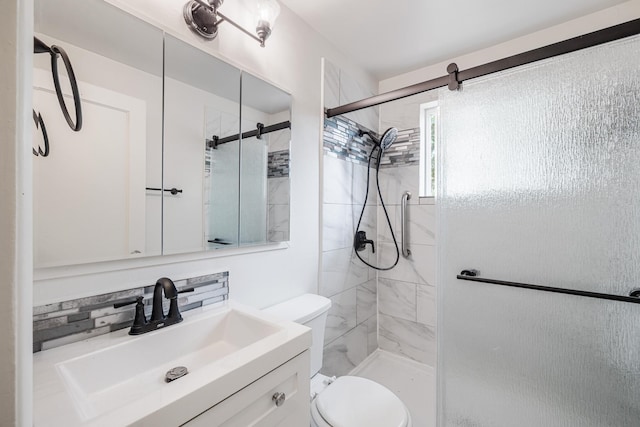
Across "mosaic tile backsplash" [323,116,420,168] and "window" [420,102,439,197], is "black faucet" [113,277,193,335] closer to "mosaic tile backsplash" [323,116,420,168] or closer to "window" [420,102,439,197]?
"mosaic tile backsplash" [323,116,420,168]

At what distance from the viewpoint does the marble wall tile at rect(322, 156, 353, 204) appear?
1810mm

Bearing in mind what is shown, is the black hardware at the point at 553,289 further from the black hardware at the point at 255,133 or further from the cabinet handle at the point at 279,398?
the black hardware at the point at 255,133

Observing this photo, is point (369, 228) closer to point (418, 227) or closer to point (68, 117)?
point (418, 227)

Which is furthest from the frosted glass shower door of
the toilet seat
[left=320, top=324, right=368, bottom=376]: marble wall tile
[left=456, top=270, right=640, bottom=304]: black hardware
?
[left=320, top=324, right=368, bottom=376]: marble wall tile

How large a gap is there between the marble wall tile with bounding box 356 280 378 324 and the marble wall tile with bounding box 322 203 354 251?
42 cm

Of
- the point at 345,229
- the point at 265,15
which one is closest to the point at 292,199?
the point at 345,229

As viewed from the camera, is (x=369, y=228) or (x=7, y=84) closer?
(x=7, y=84)

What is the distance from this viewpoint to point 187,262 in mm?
1093

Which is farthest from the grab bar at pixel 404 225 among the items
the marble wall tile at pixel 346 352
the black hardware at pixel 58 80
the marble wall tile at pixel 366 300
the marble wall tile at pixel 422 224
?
the black hardware at pixel 58 80

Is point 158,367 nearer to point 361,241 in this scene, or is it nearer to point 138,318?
point 138,318

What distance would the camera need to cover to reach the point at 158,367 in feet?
2.94

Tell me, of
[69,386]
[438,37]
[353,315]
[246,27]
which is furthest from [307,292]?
[438,37]

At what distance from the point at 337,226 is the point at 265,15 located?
125 centimetres

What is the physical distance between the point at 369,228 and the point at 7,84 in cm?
212
